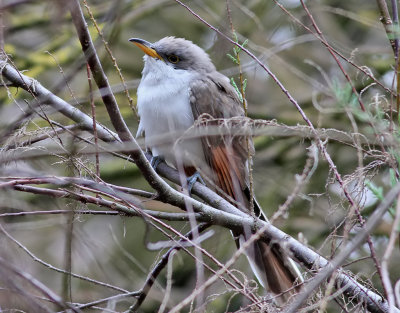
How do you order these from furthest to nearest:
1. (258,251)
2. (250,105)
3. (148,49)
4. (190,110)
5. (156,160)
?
(250,105)
(148,49)
(190,110)
(156,160)
(258,251)

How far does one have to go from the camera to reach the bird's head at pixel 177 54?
4879mm

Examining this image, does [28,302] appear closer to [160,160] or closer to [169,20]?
[160,160]

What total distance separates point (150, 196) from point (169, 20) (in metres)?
4.62

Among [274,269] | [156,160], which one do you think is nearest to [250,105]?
[156,160]

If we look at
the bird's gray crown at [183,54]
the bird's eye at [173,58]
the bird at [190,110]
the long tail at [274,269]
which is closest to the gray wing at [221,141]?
the bird at [190,110]

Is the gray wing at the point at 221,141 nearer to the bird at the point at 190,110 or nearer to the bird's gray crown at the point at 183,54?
the bird at the point at 190,110

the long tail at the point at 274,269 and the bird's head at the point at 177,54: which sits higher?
the bird's head at the point at 177,54

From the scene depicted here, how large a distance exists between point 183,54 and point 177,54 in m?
0.05

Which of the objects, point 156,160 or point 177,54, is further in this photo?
point 177,54

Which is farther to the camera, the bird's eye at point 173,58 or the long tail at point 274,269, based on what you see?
the bird's eye at point 173,58

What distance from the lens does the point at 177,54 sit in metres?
5.00

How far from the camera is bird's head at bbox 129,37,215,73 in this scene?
4879 millimetres

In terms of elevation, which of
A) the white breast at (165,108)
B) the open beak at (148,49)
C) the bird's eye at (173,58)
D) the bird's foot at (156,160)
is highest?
the open beak at (148,49)

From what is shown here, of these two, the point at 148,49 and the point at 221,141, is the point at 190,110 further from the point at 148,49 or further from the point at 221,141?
the point at 148,49
